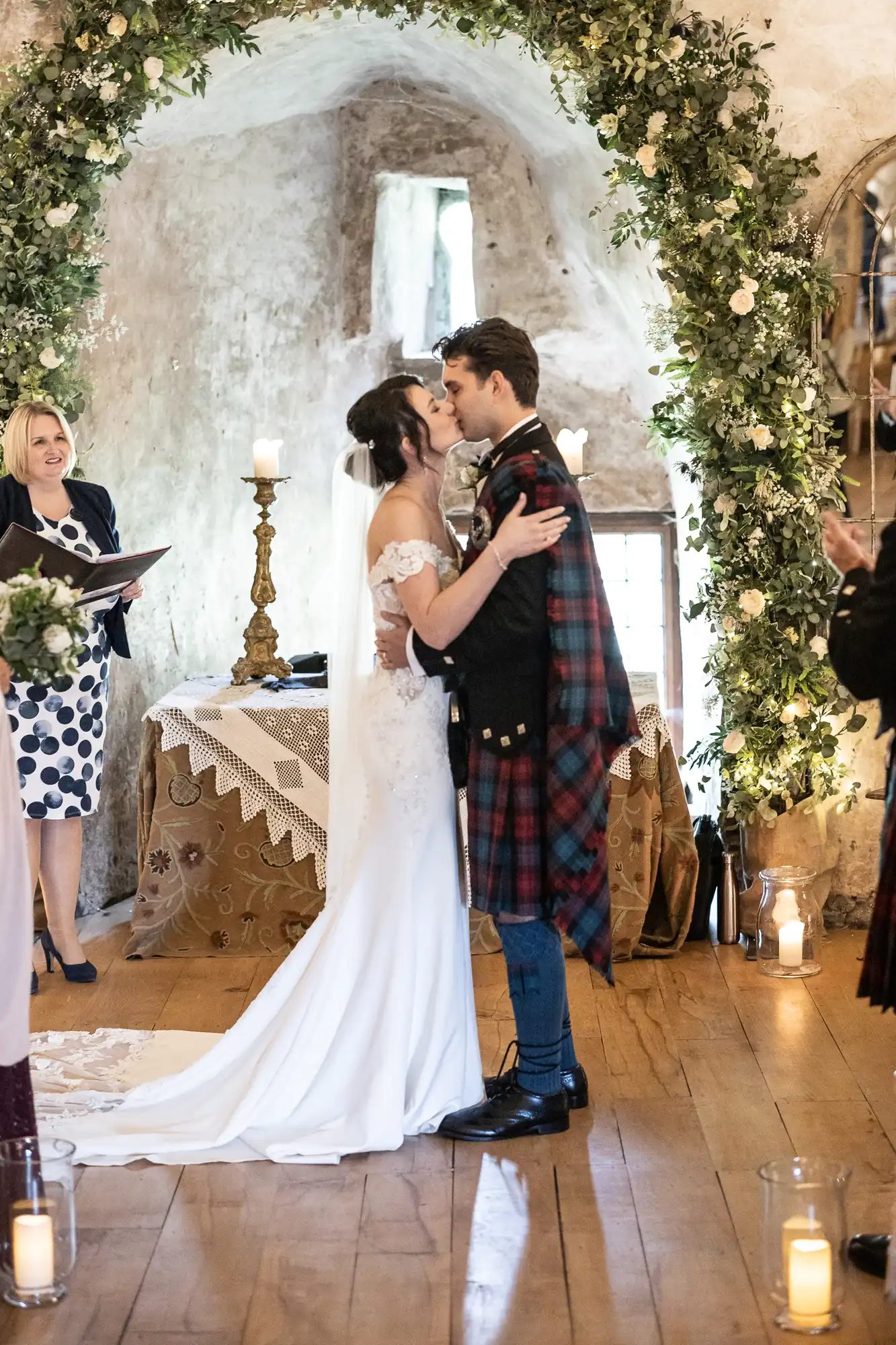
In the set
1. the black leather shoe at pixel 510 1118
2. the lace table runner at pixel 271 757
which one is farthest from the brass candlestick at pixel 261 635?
the black leather shoe at pixel 510 1118

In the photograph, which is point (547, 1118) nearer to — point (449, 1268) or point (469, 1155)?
point (469, 1155)

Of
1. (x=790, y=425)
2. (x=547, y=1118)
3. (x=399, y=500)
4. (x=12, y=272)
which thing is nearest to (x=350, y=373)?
(x=12, y=272)

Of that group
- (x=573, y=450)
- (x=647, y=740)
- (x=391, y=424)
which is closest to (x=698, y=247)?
(x=573, y=450)

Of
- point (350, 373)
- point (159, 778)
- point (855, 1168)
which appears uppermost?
point (350, 373)

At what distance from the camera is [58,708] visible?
14.2 ft

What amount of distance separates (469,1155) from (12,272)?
9.95 ft

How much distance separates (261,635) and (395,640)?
2088 millimetres

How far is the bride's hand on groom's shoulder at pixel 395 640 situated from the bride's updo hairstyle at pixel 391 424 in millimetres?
303

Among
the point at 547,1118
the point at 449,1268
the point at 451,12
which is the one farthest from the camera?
the point at 451,12

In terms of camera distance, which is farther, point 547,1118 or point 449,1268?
point 547,1118

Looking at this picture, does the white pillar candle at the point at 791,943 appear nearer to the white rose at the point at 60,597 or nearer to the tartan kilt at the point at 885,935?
the tartan kilt at the point at 885,935

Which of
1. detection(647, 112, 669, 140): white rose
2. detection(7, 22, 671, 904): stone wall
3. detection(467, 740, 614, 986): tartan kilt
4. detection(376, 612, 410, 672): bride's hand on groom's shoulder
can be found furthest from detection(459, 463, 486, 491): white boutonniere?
detection(7, 22, 671, 904): stone wall

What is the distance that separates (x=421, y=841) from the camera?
10.6 feet

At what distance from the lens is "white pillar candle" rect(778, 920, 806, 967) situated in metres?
4.39
